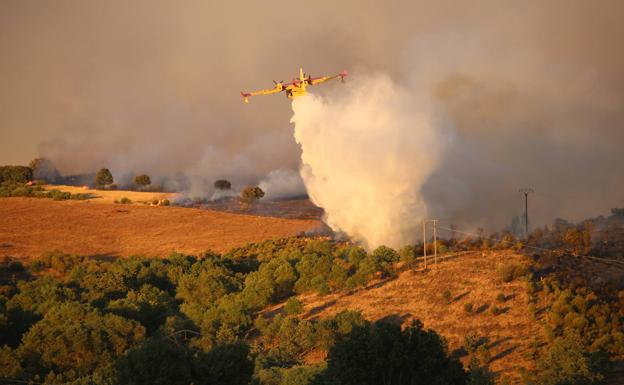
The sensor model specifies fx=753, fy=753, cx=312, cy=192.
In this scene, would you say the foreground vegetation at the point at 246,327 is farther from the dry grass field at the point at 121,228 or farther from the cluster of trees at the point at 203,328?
the dry grass field at the point at 121,228

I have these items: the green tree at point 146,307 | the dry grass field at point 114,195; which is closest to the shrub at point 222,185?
the dry grass field at point 114,195

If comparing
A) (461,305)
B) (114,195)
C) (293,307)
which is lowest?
(293,307)

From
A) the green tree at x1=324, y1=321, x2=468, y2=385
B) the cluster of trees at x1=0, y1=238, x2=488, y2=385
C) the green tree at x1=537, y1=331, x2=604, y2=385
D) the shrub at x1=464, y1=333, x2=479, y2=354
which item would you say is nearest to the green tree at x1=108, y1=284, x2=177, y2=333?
the cluster of trees at x1=0, y1=238, x2=488, y2=385

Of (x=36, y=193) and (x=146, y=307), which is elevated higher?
(x=36, y=193)

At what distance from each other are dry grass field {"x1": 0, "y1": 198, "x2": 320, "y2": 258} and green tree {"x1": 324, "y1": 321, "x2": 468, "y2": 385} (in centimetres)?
6560

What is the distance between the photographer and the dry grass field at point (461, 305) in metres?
44.4

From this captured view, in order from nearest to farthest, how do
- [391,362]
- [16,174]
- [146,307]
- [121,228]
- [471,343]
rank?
[391,362] < [471,343] < [146,307] < [121,228] < [16,174]

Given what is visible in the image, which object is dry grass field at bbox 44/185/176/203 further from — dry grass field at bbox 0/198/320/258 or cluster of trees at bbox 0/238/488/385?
cluster of trees at bbox 0/238/488/385

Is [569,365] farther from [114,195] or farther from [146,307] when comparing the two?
[114,195]

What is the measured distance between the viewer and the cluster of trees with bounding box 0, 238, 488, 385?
101 feet

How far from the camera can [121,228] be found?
109250 mm

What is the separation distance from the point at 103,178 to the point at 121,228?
125 ft

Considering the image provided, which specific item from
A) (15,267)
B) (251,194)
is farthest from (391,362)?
(251,194)

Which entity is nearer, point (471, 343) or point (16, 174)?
point (471, 343)
